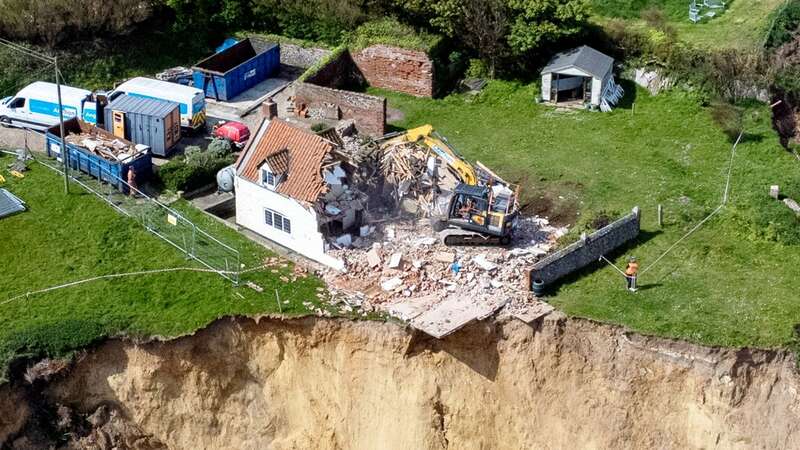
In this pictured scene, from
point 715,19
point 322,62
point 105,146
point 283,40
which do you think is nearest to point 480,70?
Result: point 322,62

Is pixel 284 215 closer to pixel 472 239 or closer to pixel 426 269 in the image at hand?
pixel 426 269

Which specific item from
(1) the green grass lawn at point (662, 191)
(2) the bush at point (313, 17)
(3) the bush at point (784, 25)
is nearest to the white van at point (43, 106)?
(2) the bush at point (313, 17)

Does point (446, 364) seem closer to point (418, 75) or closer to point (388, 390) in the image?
point (388, 390)

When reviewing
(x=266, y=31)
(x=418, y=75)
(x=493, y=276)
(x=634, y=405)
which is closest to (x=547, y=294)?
(x=493, y=276)

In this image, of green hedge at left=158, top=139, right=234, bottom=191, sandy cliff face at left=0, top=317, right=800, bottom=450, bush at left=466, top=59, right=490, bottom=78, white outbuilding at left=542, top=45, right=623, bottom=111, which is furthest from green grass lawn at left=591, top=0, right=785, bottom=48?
sandy cliff face at left=0, top=317, right=800, bottom=450

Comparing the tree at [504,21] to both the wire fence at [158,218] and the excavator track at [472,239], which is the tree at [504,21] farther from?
the wire fence at [158,218]
